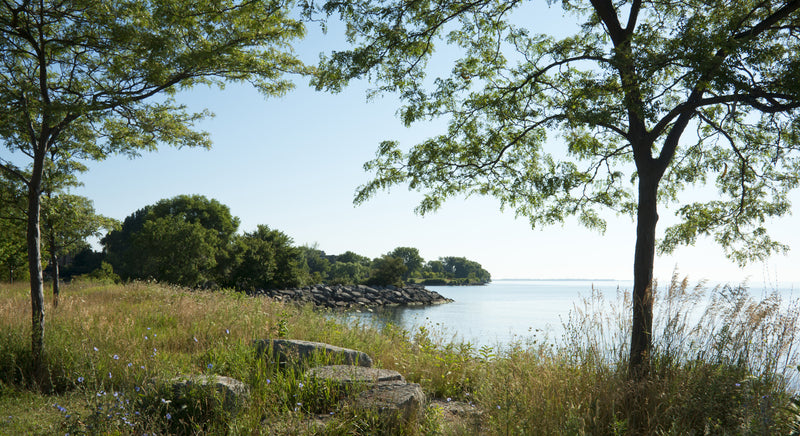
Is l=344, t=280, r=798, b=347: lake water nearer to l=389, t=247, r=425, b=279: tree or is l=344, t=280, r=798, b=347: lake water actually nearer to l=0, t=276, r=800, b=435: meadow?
l=0, t=276, r=800, b=435: meadow

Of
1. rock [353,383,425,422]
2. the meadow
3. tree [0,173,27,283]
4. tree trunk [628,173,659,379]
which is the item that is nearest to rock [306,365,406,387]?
the meadow

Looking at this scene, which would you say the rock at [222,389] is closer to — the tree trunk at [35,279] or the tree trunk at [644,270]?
the tree trunk at [35,279]

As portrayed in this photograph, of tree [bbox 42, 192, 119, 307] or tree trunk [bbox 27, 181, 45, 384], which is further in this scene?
tree [bbox 42, 192, 119, 307]

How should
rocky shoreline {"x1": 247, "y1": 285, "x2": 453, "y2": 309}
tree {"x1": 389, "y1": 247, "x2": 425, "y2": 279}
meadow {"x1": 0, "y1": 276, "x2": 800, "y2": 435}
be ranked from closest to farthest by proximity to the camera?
meadow {"x1": 0, "y1": 276, "x2": 800, "y2": 435}
rocky shoreline {"x1": 247, "y1": 285, "x2": 453, "y2": 309}
tree {"x1": 389, "y1": 247, "x2": 425, "y2": 279}

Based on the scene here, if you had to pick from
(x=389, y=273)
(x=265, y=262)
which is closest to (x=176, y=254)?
(x=265, y=262)

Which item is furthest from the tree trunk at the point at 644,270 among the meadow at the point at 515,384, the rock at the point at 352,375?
the rock at the point at 352,375

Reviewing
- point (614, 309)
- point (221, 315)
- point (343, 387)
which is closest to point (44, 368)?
point (221, 315)

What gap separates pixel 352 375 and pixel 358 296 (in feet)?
125

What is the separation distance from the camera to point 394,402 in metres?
4.21

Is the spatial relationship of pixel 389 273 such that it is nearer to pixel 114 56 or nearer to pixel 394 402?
pixel 114 56

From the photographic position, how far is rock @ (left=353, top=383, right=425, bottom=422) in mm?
4113

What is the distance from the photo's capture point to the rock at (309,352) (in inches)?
223

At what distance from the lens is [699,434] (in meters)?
3.95

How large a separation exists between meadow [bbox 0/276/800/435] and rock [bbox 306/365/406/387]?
0.13 m
